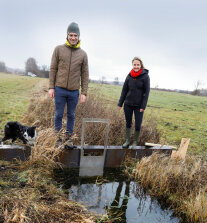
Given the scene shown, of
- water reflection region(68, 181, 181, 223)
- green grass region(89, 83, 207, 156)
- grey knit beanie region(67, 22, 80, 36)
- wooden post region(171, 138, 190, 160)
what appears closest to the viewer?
water reflection region(68, 181, 181, 223)

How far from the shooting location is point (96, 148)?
4.01 meters

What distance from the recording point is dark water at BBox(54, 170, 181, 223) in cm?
282

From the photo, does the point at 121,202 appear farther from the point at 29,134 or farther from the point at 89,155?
the point at 29,134

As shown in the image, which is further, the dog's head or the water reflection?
the dog's head

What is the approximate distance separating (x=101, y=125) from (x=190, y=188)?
7.83 ft

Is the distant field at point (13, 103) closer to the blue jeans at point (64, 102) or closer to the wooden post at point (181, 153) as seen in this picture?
the blue jeans at point (64, 102)

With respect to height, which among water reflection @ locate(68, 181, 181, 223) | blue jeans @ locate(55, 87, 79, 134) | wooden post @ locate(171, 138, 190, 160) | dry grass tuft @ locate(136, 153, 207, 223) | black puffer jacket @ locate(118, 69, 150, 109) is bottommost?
water reflection @ locate(68, 181, 181, 223)

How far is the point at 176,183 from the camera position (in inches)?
137

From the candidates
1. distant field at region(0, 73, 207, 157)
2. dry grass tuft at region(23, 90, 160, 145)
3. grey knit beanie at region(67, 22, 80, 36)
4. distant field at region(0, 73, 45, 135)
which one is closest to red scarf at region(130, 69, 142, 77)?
grey knit beanie at region(67, 22, 80, 36)

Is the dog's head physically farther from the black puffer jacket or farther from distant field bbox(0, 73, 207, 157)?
the black puffer jacket

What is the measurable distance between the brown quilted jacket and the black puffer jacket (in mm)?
1046

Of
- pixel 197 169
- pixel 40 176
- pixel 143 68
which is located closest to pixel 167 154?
pixel 197 169

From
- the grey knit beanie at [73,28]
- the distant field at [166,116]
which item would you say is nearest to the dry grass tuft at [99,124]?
the distant field at [166,116]

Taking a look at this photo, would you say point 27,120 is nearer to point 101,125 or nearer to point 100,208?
point 101,125
